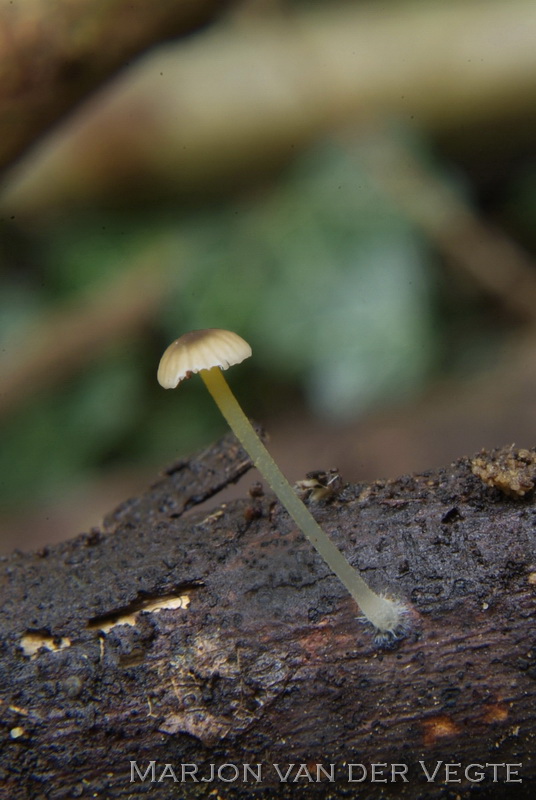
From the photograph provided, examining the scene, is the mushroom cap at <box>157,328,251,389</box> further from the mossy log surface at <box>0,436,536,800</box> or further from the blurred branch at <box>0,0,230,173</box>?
the blurred branch at <box>0,0,230,173</box>

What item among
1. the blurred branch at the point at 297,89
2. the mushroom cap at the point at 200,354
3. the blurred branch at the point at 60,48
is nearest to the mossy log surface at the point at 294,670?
the mushroom cap at the point at 200,354

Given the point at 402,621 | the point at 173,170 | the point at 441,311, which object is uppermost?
the point at 173,170

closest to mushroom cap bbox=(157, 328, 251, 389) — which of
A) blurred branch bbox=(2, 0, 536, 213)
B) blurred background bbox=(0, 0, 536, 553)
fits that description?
blurred background bbox=(0, 0, 536, 553)

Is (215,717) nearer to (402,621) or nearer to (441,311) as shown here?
(402,621)

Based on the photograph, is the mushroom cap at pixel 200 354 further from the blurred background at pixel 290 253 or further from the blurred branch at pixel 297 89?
the blurred branch at pixel 297 89

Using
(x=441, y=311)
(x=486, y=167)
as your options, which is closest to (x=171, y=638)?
(x=441, y=311)

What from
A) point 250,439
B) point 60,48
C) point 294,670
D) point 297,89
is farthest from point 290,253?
point 294,670

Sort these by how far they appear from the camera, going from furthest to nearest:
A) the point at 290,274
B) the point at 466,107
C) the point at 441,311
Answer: the point at 466,107 < the point at 441,311 < the point at 290,274

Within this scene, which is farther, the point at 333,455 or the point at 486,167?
the point at 486,167
